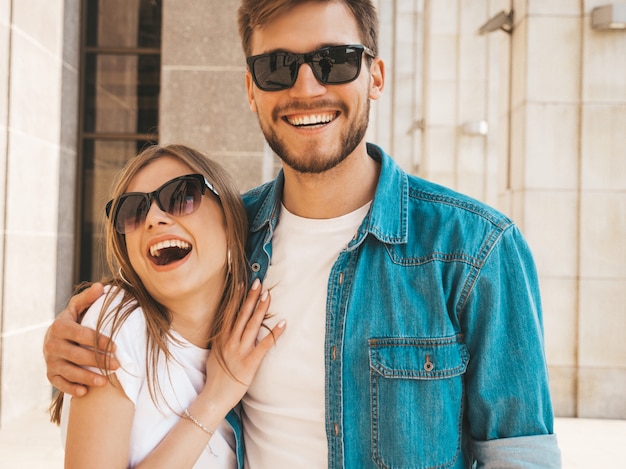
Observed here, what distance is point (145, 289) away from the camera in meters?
2.41

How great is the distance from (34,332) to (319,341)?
17.8 ft

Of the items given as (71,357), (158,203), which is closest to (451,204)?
(158,203)

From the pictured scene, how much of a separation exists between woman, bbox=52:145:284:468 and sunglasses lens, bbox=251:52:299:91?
406 mm

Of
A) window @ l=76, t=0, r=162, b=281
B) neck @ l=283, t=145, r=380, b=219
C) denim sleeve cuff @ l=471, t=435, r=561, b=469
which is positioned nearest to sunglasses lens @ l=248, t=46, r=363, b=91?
neck @ l=283, t=145, r=380, b=219

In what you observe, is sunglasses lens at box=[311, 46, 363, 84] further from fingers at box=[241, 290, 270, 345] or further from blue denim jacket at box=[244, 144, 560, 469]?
fingers at box=[241, 290, 270, 345]

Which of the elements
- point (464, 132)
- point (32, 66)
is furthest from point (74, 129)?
point (464, 132)

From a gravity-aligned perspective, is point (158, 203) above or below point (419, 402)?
above

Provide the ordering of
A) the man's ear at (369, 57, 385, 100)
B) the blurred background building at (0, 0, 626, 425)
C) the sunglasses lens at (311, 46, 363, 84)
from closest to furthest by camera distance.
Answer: the sunglasses lens at (311, 46, 363, 84)
the man's ear at (369, 57, 385, 100)
the blurred background building at (0, 0, 626, 425)

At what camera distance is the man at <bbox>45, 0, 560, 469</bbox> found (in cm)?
202

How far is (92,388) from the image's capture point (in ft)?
6.80

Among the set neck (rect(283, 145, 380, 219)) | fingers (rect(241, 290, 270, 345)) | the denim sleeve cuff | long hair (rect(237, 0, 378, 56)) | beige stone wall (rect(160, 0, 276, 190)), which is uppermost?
beige stone wall (rect(160, 0, 276, 190))

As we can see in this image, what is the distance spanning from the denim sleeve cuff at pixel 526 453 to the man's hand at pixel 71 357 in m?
1.26

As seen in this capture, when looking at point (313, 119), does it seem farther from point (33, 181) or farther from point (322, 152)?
point (33, 181)

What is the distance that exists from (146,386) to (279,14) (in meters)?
1.43
